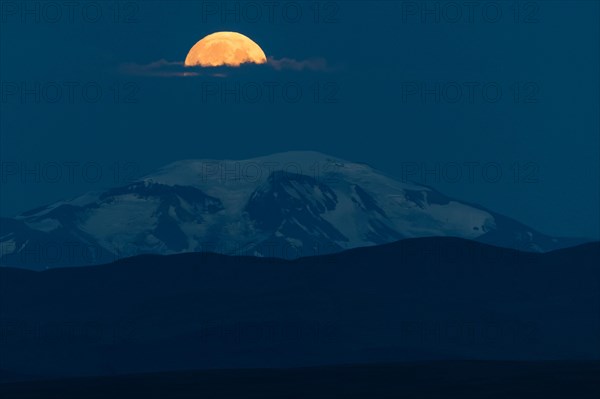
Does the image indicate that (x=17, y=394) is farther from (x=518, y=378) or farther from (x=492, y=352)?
Result: (x=492, y=352)

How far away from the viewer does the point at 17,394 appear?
9262 cm

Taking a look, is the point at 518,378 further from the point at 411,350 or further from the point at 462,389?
the point at 411,350

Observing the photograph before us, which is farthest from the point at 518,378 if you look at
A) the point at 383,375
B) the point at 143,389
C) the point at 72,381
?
the point at 72,381

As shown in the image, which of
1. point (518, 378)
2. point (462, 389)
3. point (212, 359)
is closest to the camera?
point (462, 389)

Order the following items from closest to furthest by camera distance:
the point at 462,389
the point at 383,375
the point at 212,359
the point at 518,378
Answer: the point at 462,389, the point at 518,378, the point at 383,375, the point at 212,359

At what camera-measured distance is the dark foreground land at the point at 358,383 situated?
8688 cm

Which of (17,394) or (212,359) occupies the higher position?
(17,394)

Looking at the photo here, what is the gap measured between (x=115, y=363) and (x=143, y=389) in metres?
102

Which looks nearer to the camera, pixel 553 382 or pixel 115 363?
pixel 553 382

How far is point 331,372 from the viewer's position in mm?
104250

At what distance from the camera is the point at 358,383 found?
94.4 meters

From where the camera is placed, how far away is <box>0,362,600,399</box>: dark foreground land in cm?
8688

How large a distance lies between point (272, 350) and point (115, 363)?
24.0 meters

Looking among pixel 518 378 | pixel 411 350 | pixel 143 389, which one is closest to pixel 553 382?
pixel 518 378
